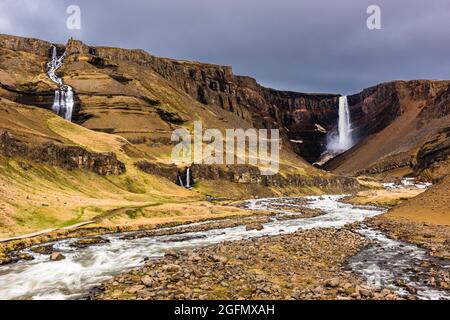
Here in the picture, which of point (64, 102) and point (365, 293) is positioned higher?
point (64, 102)

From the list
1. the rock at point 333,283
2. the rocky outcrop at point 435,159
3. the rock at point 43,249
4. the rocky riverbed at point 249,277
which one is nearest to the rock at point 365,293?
the rocky riverbed at point 249,277

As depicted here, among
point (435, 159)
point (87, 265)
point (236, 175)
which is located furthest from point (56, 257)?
point (435, 159)

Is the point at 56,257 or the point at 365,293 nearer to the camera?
the point at 365,293

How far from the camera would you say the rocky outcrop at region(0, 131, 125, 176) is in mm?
79031

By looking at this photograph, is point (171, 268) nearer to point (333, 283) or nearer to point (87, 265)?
point (87, 265)

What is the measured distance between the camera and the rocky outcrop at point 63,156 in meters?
79.0

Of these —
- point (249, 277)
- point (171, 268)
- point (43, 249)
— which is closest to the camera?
point (249, 277)

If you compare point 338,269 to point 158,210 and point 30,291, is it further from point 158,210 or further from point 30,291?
point 158,210

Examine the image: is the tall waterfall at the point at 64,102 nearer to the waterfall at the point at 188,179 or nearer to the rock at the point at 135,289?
the waterfall at the point at 188,179

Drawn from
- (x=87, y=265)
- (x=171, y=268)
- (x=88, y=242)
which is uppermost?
(x=171, y=268)

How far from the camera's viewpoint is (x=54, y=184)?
7881cm

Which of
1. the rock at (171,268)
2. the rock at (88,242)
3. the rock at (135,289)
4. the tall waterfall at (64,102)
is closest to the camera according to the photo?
the rock at (135,289)

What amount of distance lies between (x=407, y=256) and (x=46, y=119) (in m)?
132

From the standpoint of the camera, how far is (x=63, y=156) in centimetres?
9288
